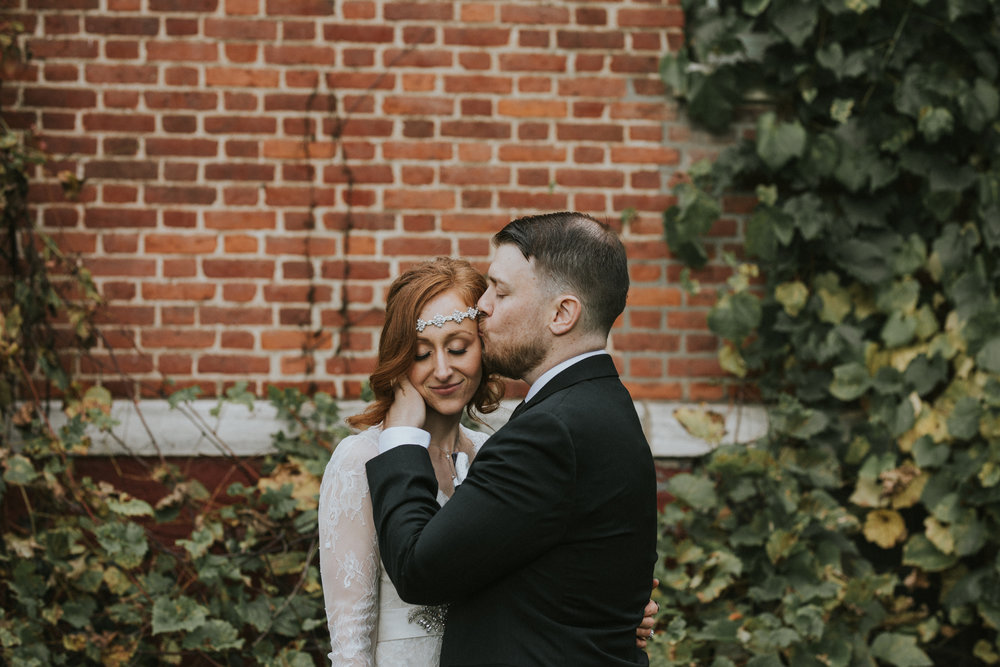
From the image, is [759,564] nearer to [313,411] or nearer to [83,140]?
[313,411]

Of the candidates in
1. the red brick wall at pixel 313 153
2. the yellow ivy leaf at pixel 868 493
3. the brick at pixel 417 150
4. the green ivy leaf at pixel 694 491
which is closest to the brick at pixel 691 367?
the red brick wall at pixel 313 153

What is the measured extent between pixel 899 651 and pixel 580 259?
247cm

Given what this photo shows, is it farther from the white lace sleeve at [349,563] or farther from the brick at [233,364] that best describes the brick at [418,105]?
the white lace sleeve at [349,563]

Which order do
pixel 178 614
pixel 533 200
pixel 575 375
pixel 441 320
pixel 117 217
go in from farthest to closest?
1. pixel 533 200
2. pixel 117 217
3. pixel 178 614
4. pixel 441 320
5. pixel 575 375

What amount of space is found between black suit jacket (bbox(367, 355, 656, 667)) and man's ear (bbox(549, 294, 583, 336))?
9 centimetres

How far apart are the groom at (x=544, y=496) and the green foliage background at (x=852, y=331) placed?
168cm

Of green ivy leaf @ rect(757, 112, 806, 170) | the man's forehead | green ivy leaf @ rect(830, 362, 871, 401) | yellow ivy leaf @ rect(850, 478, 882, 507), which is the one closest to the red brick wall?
green ivy leaf @ rect(757, 112, 806, 170)

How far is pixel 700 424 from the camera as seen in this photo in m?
3.49

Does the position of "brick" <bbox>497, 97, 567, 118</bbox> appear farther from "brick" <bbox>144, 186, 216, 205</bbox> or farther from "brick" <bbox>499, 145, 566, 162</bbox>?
"brick" <bbox>144, 186, 216, 205</bbox>

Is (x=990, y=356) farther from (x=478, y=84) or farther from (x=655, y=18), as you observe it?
(x=478, y=84)

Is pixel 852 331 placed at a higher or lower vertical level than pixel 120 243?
lower

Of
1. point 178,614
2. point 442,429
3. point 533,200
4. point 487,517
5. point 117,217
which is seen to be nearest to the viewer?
point 487,517

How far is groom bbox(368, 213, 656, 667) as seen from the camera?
163cm

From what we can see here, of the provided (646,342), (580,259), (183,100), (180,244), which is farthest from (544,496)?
(183,100)
